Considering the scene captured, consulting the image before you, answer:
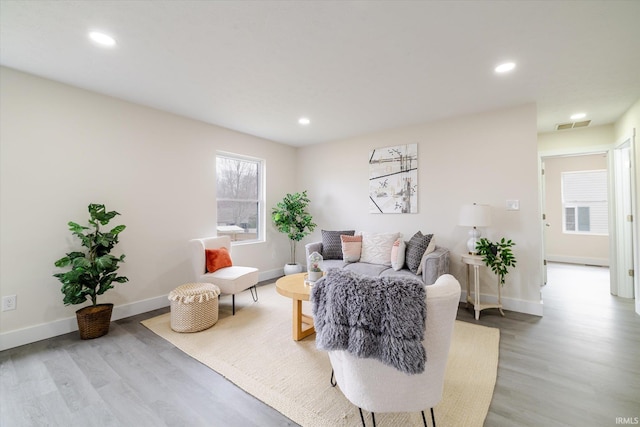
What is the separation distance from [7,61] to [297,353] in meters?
3.62

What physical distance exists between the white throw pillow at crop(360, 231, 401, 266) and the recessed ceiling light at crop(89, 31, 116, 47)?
3.50 metres

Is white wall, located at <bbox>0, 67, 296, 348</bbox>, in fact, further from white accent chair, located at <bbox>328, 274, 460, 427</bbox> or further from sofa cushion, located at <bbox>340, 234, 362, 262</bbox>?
white accent chair, located at <bbox>328, 274, 460, 427</bbox>

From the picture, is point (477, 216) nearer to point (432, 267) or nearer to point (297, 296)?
point (432, 267)

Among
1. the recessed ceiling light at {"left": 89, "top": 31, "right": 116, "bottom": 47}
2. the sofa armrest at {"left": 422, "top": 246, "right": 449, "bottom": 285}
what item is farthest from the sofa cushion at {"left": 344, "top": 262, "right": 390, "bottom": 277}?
the recessed ceiling light at {"left": 89, "top": 31, "right": 116, "bottom": 47}

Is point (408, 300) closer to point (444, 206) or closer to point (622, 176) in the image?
point (444, 206)

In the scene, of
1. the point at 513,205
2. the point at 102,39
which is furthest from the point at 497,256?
the point at 102,39

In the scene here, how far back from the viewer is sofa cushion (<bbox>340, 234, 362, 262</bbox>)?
3939 millimetres

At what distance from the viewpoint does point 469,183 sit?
3.64m

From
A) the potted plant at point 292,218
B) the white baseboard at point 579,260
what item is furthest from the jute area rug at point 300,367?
the white baseboard at point 579,260

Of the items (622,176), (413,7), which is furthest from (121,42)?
(622,176)

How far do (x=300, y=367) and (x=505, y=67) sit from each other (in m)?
3.18

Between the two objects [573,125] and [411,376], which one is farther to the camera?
[573,125]

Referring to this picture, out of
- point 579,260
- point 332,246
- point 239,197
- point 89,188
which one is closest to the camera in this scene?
point 89,188

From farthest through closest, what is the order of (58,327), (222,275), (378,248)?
(378,248), (222,275), (58,327)
